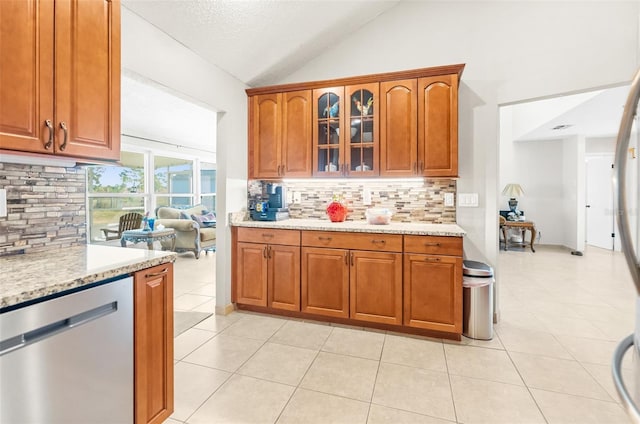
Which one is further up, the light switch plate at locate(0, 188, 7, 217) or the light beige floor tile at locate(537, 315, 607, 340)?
the light switch plate at locate(0, 188, 7, 217)

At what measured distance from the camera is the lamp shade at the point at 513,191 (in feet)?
23.2

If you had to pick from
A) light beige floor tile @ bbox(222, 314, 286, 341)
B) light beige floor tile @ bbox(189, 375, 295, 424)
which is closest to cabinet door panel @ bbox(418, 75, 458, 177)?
light beige floor tile @ bbox(222, 314, 286, 341)

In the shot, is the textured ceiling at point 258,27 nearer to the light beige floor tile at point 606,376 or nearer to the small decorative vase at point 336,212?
the small decorative vase at point 336,212

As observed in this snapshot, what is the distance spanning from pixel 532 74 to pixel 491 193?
114cm

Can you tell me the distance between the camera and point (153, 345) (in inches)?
58.6

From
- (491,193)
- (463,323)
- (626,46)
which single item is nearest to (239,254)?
(463,323)

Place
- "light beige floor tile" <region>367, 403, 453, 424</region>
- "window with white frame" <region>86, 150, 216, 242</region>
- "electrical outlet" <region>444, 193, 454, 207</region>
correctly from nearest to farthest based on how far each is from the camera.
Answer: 1. "light beige floor tile" <region>367, 403, 453, 424</region>
2. "electrical outlet" <region>444, 193, 454, 207</region>
3. "window with white frame" <region>86, 150, 216, 242</region>

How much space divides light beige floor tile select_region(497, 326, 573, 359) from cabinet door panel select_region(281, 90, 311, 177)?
2381 mm

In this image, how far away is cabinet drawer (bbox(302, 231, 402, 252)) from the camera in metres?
2.69

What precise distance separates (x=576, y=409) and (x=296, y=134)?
3.05m

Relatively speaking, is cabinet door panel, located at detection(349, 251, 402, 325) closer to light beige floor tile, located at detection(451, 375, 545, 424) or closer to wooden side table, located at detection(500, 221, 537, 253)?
light beige floor tile, located at detection(451, 375, 545, 424)

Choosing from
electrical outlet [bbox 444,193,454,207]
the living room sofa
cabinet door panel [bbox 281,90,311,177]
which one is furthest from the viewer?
the living room sofa

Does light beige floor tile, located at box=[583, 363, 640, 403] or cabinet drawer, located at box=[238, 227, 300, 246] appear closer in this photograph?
light beige floor tile, located at box=[583, 363, 640, 403]

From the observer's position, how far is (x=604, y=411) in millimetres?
1774
